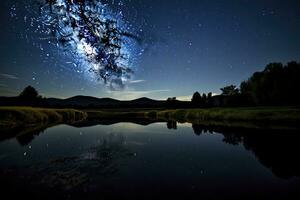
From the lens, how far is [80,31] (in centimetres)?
862

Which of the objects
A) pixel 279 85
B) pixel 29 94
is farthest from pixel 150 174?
pixel 29 94

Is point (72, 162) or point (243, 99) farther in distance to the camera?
point (243, 99)

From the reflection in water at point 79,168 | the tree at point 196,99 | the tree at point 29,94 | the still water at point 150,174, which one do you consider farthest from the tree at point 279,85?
the tree at point 29,94

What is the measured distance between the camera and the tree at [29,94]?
8522 centimetres

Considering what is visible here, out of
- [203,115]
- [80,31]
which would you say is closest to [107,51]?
[80,31]

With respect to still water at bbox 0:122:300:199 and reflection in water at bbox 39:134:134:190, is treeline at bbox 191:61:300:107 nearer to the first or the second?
still water at bbox 0:122:300:199

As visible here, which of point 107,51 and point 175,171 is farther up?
point 107,51

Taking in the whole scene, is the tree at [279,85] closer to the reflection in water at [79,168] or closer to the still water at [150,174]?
the still water at [150,174]

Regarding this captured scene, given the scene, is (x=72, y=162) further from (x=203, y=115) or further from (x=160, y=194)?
(x=203, y=115)

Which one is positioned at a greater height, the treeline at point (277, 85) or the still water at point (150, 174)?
the treeline at point (277, 85)

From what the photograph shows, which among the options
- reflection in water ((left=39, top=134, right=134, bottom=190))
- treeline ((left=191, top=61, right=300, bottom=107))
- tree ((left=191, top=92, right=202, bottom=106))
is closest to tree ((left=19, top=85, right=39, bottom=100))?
tree ((left=191, top=92, right=202, bottom=106))

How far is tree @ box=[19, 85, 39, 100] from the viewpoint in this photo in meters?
85.2

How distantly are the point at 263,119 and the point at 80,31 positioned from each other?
37626mm

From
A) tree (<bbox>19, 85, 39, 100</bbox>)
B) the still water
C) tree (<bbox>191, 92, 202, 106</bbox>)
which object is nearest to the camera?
the still water
